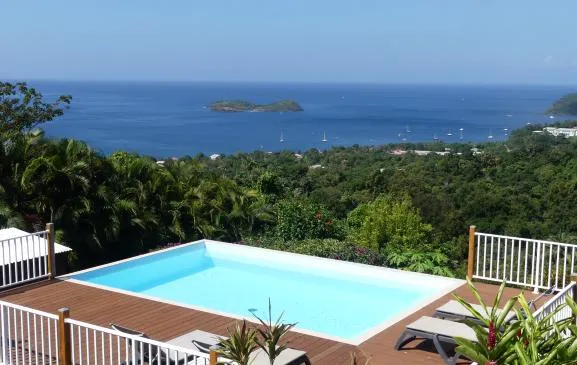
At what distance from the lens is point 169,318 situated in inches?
303

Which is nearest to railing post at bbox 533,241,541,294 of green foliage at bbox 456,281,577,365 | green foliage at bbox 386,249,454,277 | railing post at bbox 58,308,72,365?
green foliage at bbox 386,249,454,277

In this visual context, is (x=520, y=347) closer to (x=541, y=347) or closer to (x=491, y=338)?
(x=491, y=338)

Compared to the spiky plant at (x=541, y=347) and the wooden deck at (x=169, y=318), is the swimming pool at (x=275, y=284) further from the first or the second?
the spiky plant at (x=541, y=347)

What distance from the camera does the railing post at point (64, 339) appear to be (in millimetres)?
5414

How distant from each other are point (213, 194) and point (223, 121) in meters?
123

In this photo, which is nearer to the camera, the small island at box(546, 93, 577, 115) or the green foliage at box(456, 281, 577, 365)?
the green foliage at box(456, 281, 577, 365)

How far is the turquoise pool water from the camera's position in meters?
9.37

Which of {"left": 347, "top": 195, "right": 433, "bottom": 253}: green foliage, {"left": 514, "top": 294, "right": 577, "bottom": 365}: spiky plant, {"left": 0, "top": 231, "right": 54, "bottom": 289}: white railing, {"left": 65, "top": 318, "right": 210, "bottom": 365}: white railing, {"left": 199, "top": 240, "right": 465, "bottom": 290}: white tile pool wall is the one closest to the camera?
{"left": 514, "top": 294, "right": 577, "bottom": 365}: spiky plant

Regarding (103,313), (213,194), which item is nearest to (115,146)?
(213,194)

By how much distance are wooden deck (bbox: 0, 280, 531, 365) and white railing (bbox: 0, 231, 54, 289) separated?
0.20 m

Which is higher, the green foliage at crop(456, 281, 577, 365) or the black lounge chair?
the green foliage at crop(456, 281, 577, 365)

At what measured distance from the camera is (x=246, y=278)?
11.2 meters

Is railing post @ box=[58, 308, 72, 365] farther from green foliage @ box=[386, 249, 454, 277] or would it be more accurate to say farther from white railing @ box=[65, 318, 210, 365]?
green foliage @ box=[386, 249, 454, 277]

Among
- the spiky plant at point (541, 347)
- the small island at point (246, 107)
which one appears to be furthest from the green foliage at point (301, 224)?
the small island at point (246, 107)
